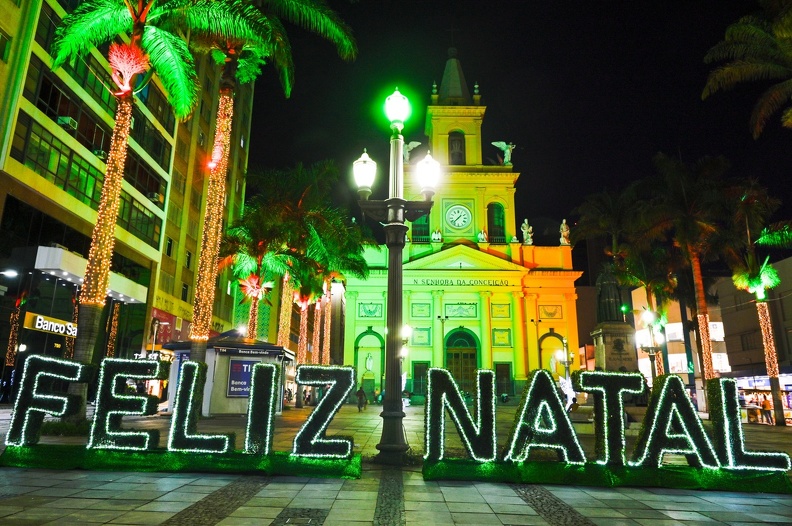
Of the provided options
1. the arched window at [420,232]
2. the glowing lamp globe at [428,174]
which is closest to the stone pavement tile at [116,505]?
the glowing lamp globe at [428,174]

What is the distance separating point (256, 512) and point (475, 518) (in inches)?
102

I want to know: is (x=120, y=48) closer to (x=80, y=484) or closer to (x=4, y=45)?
(x=80, y=484)

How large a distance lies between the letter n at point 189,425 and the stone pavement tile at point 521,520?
4679 mm

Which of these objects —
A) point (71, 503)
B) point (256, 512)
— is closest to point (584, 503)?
point (256, 512)

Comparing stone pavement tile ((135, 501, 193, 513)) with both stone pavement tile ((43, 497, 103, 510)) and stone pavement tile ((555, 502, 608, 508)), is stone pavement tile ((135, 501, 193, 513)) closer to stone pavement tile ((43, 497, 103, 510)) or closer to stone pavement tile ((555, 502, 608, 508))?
stone pavement tile ((43, 497, 103, 510))

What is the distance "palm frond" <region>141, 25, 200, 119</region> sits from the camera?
13555mm

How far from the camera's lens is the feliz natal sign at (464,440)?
27.0ft

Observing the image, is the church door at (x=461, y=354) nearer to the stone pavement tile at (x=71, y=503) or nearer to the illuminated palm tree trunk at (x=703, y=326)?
the illuminated palm tree trunk at (x=703, y=326)

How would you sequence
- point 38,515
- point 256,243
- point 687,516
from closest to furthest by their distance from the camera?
1. point 38,515
2. point 687,516
3. point 256,243

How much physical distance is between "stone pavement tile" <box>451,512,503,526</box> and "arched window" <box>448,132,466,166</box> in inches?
1796

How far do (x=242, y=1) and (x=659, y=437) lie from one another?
1402 cm

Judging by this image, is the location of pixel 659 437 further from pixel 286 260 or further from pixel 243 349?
pixel 286 260

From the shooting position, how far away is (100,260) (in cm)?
1303

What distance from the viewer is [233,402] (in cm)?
2048
